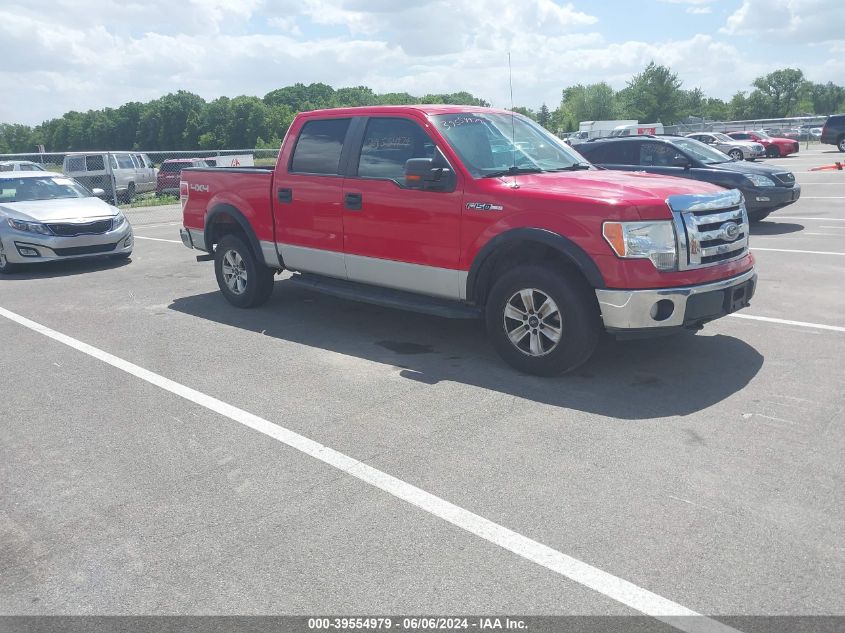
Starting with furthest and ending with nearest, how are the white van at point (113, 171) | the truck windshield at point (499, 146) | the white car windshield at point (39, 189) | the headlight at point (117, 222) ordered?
the white van at point (113, 171), the white car windshield at point (39, 189), the headlight at point (117, 222), the truck windshield at point (499, 146)

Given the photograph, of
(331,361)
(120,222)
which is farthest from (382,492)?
(120,222)

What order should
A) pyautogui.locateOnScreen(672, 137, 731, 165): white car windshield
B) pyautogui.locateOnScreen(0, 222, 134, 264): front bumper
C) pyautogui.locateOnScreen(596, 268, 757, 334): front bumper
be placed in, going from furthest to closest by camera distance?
pyautogui.locateOnScreen(672, 137, 731, 165): white car windshield, pyautogui.locateOnScreen(0, 222, 134, 264): front bumper, pyautogui.locateOnScreen(596, 268, 757, 334): front bumper

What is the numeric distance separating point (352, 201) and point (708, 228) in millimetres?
3016

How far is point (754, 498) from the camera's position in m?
3.76

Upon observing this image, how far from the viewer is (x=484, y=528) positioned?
3.56 metres

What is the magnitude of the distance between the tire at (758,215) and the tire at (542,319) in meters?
9.68

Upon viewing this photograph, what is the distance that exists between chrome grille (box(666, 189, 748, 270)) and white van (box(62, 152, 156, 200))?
20.2 metres

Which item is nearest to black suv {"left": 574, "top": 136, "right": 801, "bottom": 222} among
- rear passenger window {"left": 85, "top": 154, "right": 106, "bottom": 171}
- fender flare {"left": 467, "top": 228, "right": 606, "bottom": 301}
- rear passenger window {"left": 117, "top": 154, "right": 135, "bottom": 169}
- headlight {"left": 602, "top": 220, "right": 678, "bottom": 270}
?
fender flare {"left": 467, "top": 228, "right": 606, "bottom": 301}

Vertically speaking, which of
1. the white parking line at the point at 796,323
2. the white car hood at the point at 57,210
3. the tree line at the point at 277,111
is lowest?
the white parking line at the point at 796,323

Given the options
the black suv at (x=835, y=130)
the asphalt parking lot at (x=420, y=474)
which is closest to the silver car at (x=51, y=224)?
the asphalt parking lot at (x=420, y=474)

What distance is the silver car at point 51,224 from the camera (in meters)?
11.0

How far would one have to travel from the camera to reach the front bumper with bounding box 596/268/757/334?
17.1 ft

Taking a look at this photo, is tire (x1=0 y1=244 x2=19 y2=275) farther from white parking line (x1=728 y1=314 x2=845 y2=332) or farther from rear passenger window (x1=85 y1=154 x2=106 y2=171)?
rear passenger window (x1=85 y1=154 x2=106 y2=171)

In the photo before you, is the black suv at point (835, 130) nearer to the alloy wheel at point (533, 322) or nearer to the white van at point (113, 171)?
the white van at point (113, 171)
